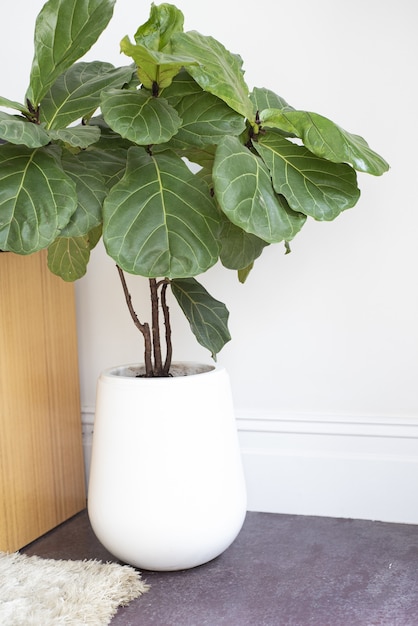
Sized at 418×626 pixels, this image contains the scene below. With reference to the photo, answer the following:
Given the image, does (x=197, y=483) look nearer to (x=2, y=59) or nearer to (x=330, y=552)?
(x=330, y=552)

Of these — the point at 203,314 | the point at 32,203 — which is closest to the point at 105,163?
the point at 32,203

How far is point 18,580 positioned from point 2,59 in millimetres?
1440

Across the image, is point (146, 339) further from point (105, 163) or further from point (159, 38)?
point (159, 38)

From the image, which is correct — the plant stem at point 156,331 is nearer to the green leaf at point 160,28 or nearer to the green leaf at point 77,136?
the green leaf at point 77,136

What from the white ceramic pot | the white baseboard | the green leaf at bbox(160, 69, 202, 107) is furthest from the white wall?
the green leaf at bbox(160, 69, 202, 107)

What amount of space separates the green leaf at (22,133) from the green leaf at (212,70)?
0.91 ft

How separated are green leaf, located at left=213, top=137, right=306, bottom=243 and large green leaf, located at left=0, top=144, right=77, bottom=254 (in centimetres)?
26

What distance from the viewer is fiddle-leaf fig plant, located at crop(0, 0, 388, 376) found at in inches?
45.6

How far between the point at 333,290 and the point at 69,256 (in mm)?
677

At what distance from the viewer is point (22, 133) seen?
43.4 inches

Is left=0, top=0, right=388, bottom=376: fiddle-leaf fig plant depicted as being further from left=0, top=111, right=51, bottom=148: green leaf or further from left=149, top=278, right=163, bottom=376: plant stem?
left=149, top=278, right=163, bottom=376: plant stem

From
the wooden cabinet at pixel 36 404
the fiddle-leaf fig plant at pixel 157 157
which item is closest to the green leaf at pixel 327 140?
the fiddle-leaf fig plant at pixel 157 157

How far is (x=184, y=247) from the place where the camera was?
46.5 inches

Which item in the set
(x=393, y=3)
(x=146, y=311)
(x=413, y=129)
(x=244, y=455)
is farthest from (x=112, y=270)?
(x=393, y=3)
